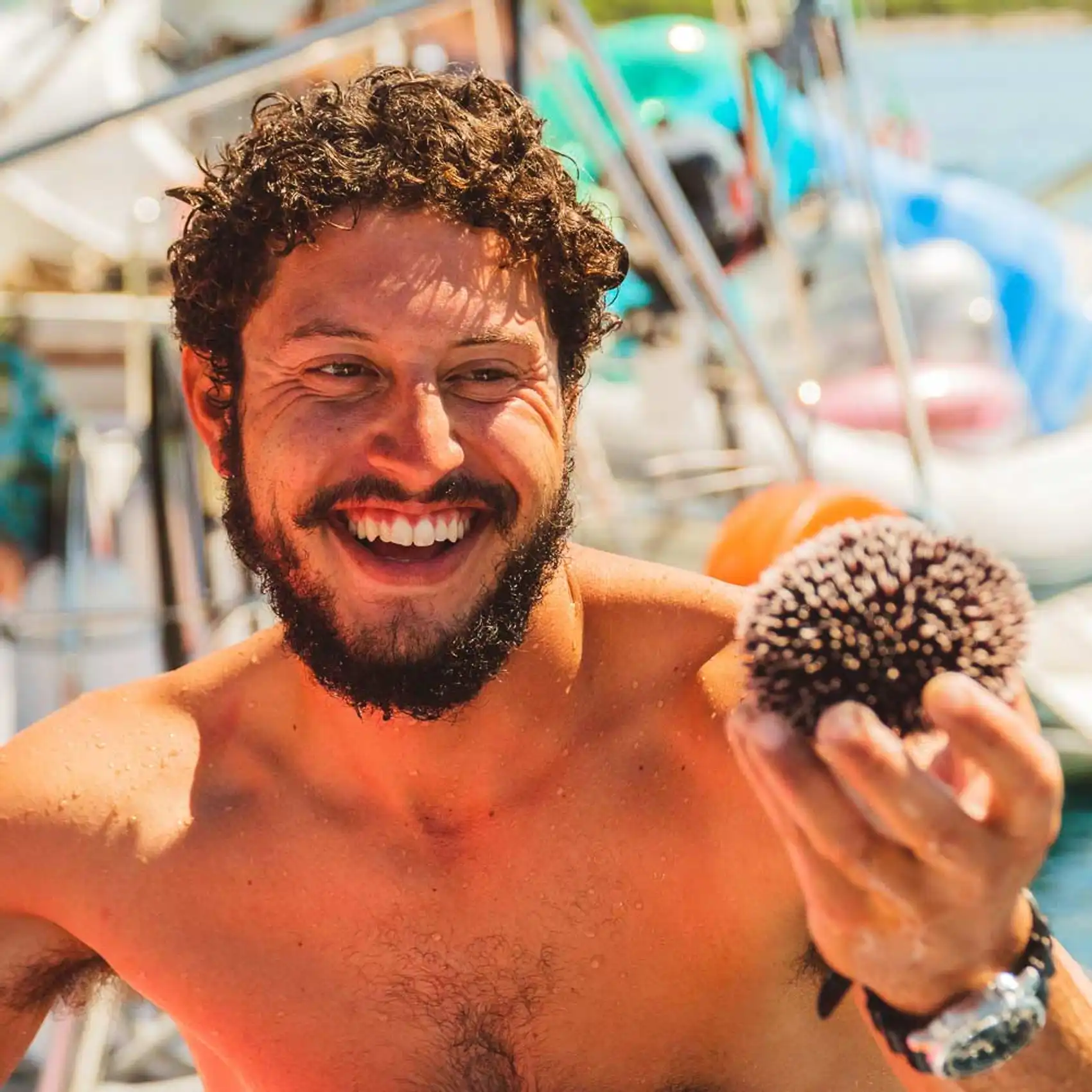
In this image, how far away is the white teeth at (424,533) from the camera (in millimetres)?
1479

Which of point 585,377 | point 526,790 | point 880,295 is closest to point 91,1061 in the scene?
point 526,790

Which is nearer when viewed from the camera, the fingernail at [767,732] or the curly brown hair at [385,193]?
the fingernail at [767,732]

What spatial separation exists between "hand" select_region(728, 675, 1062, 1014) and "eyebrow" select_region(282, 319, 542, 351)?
0.63 meters

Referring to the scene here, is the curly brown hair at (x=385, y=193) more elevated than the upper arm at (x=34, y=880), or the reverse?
the curly brown hair at (x=385, y=193)

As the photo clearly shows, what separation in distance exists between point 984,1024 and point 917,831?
18 centimetres

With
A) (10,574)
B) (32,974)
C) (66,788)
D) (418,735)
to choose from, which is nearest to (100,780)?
(66,788)

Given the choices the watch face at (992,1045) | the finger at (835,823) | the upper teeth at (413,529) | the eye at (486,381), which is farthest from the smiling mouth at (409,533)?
the watch face at (992,1045)

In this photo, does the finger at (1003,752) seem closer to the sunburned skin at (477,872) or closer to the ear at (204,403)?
the sunburned skin at (477,872)

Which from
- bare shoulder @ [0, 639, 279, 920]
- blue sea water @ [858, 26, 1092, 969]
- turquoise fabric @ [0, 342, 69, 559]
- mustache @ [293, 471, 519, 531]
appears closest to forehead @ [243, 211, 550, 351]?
mustache @ [293, 471, 519, 531]

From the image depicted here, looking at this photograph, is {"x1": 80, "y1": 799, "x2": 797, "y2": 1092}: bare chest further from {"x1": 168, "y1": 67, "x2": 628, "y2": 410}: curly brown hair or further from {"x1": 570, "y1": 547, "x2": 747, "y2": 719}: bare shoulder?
{"x1": 168, "y1": 67, "x2": 628, "y2": 410}: curly brown hair

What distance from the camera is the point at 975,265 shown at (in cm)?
754

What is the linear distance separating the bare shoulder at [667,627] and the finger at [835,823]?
0.70 m

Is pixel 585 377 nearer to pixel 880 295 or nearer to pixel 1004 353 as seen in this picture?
pixel 880 295

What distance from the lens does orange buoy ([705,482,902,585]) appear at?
227 centimetres
